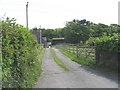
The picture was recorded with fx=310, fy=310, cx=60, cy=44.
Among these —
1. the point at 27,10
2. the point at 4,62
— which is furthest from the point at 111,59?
the point at 27,10

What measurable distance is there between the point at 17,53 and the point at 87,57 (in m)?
17.4

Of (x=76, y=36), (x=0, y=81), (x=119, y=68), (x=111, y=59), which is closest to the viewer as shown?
(x=0, y=81)

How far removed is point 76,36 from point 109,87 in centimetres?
7874

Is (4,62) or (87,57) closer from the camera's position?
(4,62)

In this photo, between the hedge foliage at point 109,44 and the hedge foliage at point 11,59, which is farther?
the hedge foliage at point 109,44

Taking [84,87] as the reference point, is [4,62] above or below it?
above

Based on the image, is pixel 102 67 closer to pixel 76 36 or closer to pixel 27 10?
pixel 27 10

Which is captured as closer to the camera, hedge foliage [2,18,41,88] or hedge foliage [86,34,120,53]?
hedge foliage [2,18,41,88]

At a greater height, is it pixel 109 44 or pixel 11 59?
pixel 109 44

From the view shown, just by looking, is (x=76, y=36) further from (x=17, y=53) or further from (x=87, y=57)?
(x=17, y=53)

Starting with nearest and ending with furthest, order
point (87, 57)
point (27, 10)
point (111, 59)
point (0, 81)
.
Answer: point (0, 81)
point (111, 59)
point (87, 57)
point (27, 10)

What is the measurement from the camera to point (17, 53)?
970cm

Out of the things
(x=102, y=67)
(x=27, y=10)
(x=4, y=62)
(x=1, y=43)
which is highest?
(x=27, y=10)

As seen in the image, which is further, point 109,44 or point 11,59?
point 109,44
